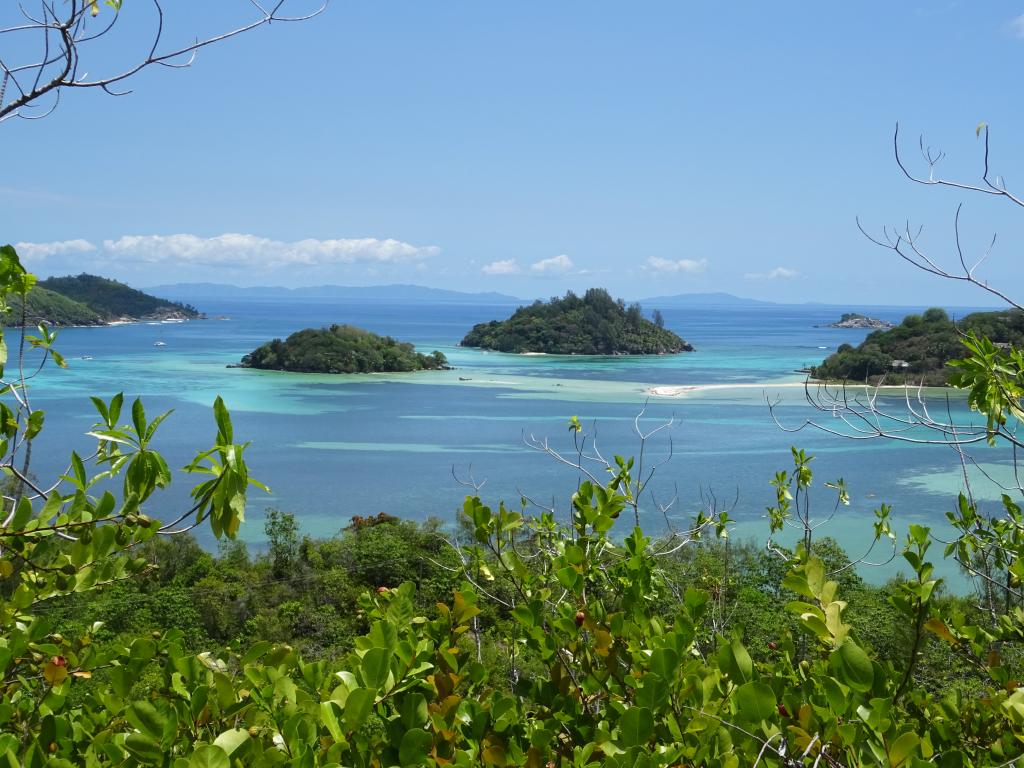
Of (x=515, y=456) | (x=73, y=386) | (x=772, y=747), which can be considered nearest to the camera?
(x=772, y=747)

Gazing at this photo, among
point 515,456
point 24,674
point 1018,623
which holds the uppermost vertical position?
point 1018,623

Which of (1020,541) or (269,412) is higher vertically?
(1020,541)

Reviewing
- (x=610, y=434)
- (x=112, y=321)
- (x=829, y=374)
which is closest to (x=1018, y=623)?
(x=610, y=434)

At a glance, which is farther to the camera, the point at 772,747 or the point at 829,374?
the point at 829,374

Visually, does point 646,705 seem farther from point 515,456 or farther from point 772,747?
point 515,456

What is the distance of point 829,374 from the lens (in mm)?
45000

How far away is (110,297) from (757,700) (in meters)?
120

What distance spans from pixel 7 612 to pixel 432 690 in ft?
2.81

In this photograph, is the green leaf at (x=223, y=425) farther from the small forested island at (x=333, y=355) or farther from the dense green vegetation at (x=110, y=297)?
the dense green vegetation at (x=110, y=297)

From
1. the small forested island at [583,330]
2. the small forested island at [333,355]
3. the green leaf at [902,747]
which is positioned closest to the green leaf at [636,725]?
the green leaf at [902,747]

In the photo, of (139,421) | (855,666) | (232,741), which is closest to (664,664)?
(855,666)

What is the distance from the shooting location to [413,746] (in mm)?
1153

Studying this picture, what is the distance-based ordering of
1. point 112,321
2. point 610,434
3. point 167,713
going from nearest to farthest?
point 167,713
point 610,434
point 112,321

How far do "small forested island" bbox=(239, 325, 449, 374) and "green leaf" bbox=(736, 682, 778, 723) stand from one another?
180ft
